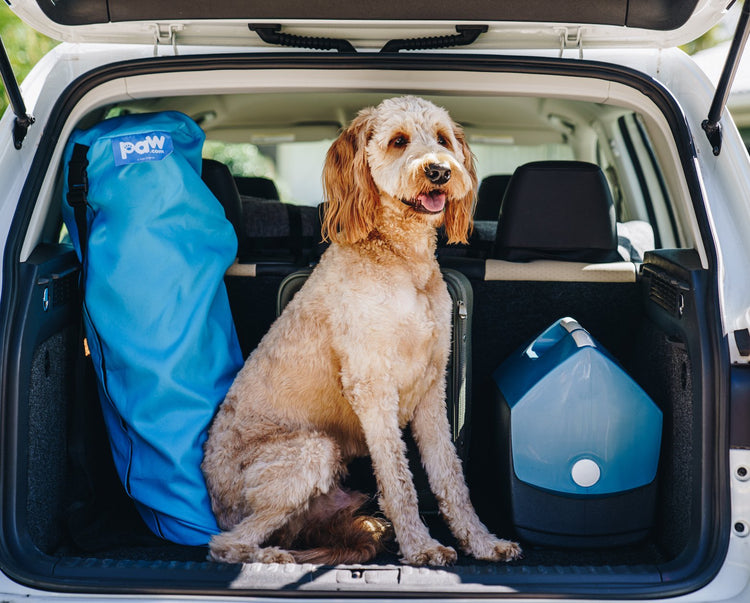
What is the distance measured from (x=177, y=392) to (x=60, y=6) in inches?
49.8

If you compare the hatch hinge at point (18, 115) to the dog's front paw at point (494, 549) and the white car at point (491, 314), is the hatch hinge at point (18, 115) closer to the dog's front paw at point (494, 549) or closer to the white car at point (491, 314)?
the white car at point (491, 314)

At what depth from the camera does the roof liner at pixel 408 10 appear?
2.10 m

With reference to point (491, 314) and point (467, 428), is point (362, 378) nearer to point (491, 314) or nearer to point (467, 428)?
point (467, 428)

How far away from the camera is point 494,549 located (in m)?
2.28

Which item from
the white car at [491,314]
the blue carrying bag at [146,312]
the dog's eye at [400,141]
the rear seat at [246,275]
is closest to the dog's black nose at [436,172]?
the dog's eye at [400,141]

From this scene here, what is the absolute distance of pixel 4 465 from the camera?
185 cm

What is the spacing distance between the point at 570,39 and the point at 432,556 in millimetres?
1736

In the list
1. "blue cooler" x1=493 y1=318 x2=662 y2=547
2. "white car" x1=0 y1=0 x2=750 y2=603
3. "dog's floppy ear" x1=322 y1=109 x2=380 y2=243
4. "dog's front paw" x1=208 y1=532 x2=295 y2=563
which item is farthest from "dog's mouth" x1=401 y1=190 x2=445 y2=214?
"dog's front paw" x1=208 y1=532 x2=295 y2=563

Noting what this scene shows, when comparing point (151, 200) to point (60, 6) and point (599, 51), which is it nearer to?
point (60, 6)

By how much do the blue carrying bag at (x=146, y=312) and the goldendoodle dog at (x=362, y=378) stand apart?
13cm

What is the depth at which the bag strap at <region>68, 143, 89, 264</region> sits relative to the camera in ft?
7.62

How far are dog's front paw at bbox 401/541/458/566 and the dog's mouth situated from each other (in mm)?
1078

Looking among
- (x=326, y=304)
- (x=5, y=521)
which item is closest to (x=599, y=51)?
(x=326, y=304)

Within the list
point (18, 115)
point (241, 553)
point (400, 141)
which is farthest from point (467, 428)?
point (18, 115)
